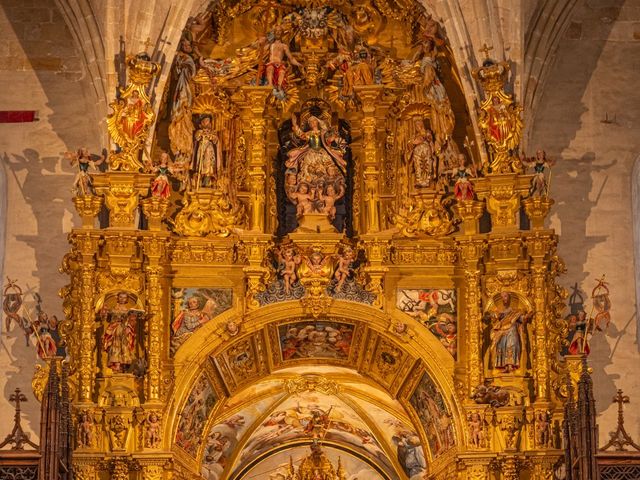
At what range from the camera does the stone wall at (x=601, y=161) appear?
32.9 meters

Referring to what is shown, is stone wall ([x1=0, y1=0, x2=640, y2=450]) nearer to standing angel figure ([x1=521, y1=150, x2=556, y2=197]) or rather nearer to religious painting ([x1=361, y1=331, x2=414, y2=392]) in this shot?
standing angel figure ([x1=521, y1=150, x2=556, y2=197])

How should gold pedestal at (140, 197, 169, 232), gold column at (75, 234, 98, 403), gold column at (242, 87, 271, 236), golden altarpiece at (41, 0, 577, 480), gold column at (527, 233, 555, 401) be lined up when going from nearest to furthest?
gold column at (75, 234, 98, 403), gold column at (527, 233, 555, 401), golden altarpiece at (41, 0, 577, 480), gold pedestal at (140, 197, 169, 232), gold column at (242, 87, 271, 236)

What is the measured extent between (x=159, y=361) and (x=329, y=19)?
6292 mm

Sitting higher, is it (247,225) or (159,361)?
(247,225)

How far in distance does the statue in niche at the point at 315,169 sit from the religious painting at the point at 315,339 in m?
1.83

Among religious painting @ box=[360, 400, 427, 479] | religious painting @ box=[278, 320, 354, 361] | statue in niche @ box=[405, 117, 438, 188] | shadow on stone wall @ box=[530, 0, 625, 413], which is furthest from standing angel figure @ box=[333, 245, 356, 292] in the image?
religious painting @ box=[360, 400, 427, 479]

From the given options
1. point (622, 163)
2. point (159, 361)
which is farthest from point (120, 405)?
point (622, 163)

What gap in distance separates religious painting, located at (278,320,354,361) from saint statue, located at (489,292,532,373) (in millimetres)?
2581

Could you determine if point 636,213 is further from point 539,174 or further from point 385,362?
point 385,362

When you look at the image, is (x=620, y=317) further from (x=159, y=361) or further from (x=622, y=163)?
(x=159, y=361)

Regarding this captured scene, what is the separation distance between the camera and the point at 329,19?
33531mm

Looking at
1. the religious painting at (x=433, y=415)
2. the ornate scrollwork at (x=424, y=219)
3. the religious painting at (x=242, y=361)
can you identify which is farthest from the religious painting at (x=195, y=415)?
the ornate scrollwork at (x=424, y=219)

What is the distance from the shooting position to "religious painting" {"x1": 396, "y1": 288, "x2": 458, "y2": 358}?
32.4 m

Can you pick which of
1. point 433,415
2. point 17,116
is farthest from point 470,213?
point 17,116
